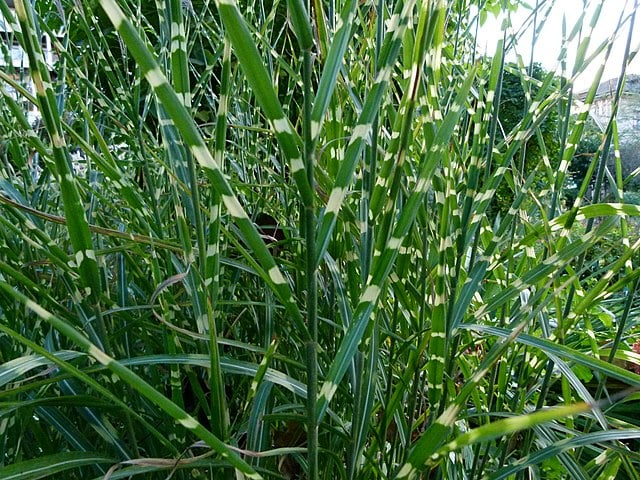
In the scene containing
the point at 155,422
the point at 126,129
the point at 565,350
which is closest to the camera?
the point at 565,350

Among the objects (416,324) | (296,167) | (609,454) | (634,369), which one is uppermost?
(296,167)

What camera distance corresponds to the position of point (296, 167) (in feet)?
0.68

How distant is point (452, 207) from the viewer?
41 cm

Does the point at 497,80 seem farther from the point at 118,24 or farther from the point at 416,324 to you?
the point at 118,24

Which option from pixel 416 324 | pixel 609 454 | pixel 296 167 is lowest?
pixel 609 454

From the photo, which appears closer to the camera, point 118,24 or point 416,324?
point 118,24

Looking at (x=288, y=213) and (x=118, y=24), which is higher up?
(x=118, y=24)

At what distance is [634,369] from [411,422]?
1.01 metres

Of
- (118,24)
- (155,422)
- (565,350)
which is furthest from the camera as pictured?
(155,422)

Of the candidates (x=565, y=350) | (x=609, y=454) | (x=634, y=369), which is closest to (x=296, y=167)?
(x=565, y=350)

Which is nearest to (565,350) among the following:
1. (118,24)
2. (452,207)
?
(452,207)

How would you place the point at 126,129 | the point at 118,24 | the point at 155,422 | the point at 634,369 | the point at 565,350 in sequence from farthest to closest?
the point at 634,369 → the point at 126,129 → the point at 155,422 → the point at 565,350 → the point at 118,24

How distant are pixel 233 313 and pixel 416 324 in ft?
0.87

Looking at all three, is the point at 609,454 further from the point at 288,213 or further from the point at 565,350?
the point at 288,213
